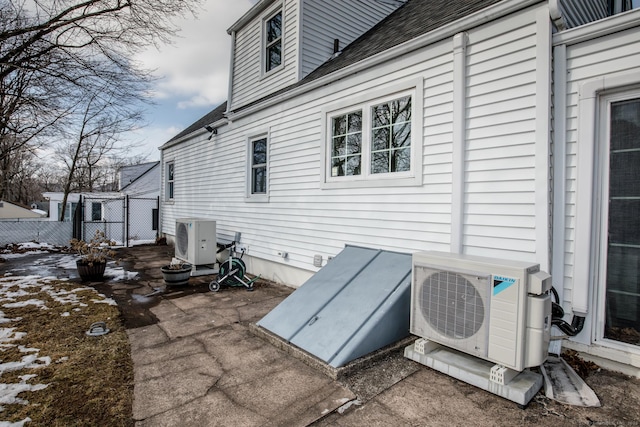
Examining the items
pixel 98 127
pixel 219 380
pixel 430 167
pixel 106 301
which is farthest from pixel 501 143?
pixel 98 127

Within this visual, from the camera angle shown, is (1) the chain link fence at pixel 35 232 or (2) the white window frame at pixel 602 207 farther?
(1) the chain link fence at pixel 35 232

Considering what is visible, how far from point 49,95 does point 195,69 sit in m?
3.66

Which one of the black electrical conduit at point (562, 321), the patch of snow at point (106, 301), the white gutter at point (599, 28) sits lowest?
the patch of snow at point (106, 301)

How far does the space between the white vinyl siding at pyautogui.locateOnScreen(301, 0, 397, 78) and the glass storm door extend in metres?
5.09

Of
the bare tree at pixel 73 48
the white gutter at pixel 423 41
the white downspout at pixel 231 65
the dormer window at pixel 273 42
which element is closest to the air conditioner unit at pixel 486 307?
the white gutter at pixel 423 41

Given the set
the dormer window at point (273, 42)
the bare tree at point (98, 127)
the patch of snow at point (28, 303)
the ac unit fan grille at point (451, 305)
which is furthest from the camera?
the bare tree at point (98, 127)

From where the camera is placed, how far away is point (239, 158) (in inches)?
292

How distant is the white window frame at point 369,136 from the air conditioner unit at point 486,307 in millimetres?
1559

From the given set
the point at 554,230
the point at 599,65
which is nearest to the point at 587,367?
the point at 554,230

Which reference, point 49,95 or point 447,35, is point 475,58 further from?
point 49,95

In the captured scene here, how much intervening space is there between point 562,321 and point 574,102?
6.24 ft

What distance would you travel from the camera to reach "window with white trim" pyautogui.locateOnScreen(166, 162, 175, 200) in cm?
1148

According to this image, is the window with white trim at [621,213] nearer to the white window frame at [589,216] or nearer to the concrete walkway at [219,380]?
the white window frame at [589,216]

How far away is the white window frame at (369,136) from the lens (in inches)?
153
